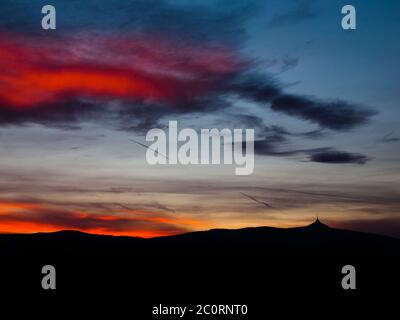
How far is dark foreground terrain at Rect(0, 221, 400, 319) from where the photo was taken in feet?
91.4

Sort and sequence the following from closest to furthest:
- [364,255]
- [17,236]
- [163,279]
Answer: [163,279] < [17,236] < [364,255]

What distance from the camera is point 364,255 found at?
48719 mm

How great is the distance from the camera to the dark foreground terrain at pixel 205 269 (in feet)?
91.4

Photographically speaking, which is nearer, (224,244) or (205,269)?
(205,269)

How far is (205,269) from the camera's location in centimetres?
3572

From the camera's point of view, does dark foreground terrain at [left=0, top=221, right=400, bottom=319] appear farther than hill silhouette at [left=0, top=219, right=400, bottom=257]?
No

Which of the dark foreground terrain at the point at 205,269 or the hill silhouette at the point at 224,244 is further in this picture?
the hill silhouette at the point at 224,244

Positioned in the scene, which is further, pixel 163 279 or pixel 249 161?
pixel 163 279
